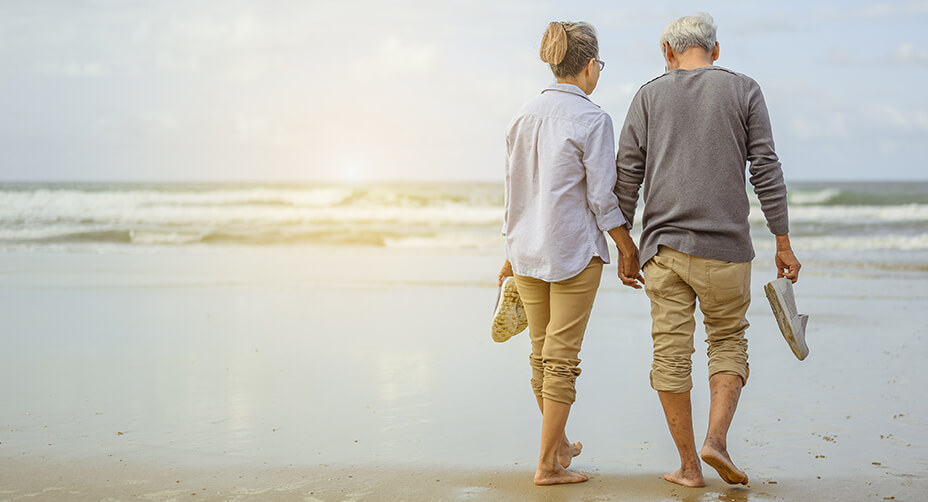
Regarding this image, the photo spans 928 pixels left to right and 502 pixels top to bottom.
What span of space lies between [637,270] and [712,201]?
0.37 metres

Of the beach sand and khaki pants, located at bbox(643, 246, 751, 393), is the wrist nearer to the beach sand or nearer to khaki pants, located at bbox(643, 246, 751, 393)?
khaki pants, located at bbox(643, 246, 751, 393)

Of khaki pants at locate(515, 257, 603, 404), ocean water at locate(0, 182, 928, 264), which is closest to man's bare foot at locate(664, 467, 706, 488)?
khaki pants at locate(515, 257, 603, 404)

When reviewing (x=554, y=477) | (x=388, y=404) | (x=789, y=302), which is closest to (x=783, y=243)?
(x=789, y=302)

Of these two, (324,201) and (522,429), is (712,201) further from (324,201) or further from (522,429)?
(324,201)

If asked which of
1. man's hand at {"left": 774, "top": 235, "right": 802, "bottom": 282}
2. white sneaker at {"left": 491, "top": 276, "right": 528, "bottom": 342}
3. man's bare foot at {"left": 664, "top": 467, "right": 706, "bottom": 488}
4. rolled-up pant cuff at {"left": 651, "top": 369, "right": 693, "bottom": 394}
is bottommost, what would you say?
man's bare foot at {"left": 664, "top": 467, "right": 706, "bottom": 488}

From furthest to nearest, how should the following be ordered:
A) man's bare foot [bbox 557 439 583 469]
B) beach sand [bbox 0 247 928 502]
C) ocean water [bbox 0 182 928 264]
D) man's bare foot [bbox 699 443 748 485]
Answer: ocean water [bbox 0 182 928 264] < man's bare foot [bbox 557 439 583 469] < beach sand [bbox 0 247 928 502] < man's bare foot [bbox 699 443 748 485]

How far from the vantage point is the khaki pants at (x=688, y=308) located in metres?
2.79

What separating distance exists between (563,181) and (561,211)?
0.33 ft

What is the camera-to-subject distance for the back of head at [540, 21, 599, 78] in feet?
9.24

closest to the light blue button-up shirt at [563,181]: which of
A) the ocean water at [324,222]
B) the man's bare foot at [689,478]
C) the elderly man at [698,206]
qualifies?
the elderly man at [698,206]

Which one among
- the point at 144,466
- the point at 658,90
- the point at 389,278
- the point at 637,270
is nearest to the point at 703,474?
the point at 637,270

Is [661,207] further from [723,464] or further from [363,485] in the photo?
[363,485]

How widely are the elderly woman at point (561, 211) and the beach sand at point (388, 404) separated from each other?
41cm

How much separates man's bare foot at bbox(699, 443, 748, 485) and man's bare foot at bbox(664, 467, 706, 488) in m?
0.09
